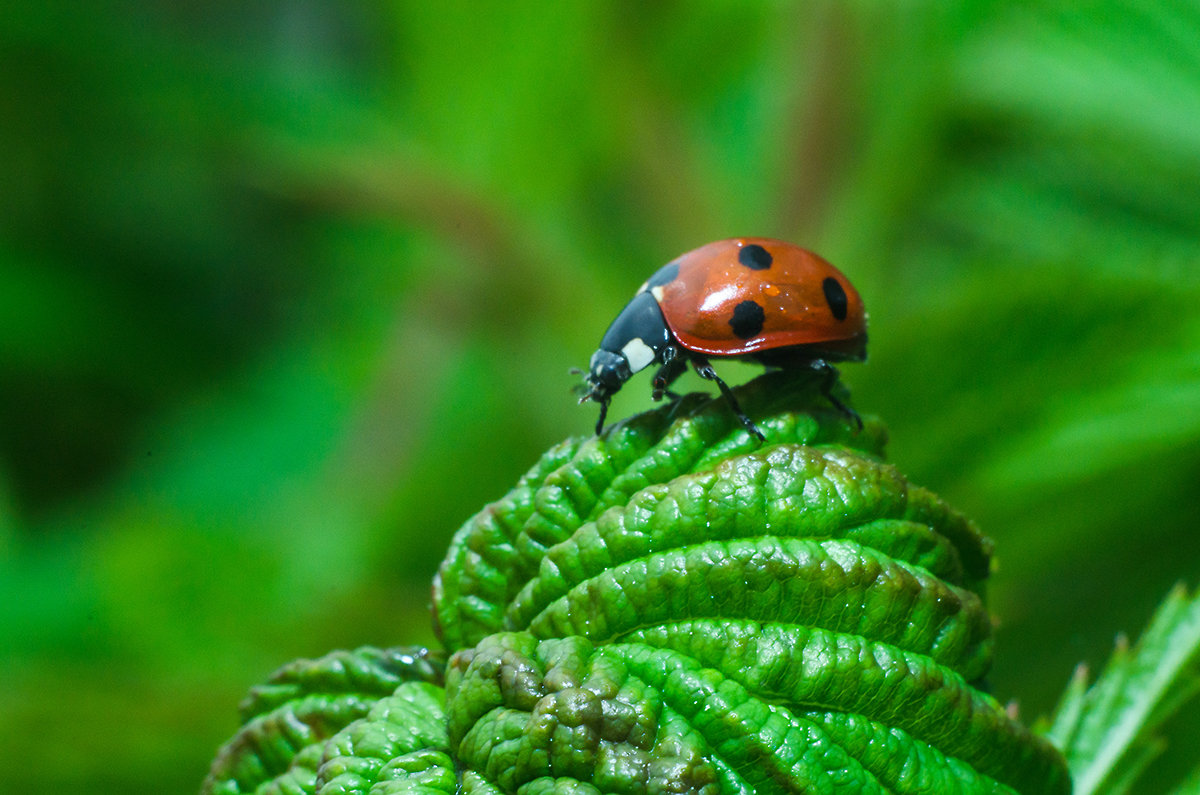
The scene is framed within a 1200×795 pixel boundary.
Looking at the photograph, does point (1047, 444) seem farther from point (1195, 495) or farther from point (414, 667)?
point (414, 667)

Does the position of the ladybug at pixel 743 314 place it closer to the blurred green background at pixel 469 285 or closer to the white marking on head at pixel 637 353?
the white marking on head at pixel 637 353

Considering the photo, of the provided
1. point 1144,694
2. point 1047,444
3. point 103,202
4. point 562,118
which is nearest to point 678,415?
point 1144,694

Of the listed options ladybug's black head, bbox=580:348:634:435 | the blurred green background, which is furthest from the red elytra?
the blurred green background

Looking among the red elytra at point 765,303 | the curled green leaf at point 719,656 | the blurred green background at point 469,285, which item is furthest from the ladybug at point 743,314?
the blurred green background at point 469,285

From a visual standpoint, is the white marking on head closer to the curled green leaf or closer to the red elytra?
the red elytra

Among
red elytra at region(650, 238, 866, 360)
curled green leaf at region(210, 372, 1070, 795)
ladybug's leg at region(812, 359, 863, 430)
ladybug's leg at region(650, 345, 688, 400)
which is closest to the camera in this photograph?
curled green leaf at region(210, 372, 1070, 795)

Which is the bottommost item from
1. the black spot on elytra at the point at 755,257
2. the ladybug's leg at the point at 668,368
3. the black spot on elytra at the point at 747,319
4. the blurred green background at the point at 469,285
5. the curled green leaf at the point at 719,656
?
the curled green leaf at the point at 719,656

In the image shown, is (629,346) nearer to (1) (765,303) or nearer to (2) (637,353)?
(2) (637,353)

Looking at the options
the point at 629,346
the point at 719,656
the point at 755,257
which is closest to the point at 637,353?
the point at 629,346
